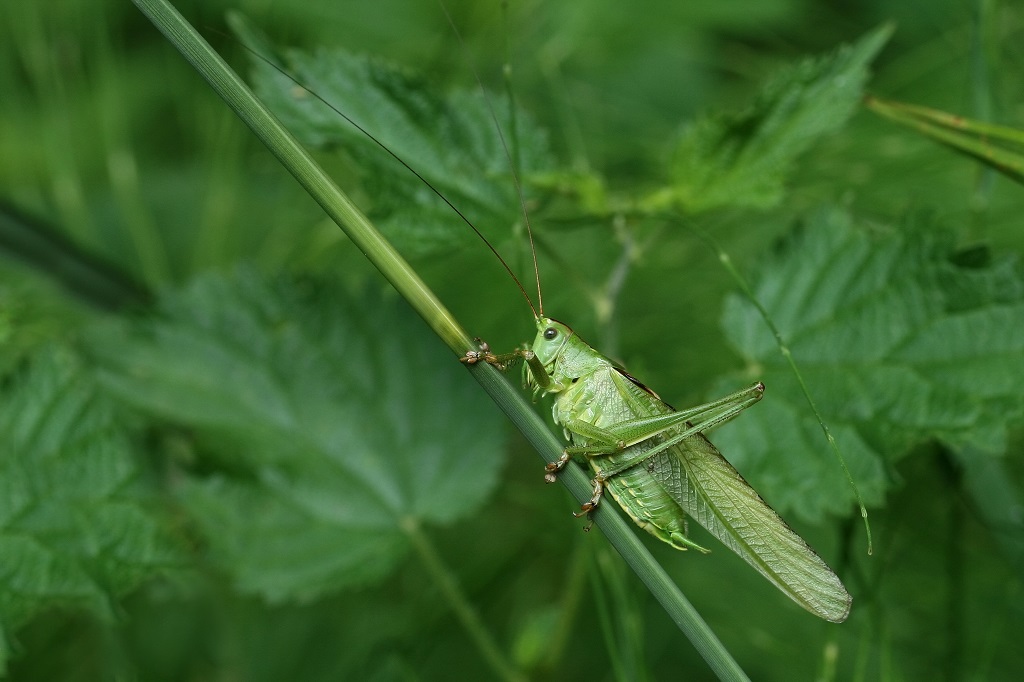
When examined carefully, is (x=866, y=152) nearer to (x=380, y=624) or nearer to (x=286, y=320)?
(x=286, y=320)

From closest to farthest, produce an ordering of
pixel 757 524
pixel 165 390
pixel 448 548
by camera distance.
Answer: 1. pixel 757 524
2. pixel 165 390
3. pixel 448 548

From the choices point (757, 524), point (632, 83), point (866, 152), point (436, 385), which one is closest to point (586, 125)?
point (632, 83)

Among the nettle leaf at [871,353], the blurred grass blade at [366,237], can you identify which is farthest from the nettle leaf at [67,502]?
the nettle leaf at [871,353]

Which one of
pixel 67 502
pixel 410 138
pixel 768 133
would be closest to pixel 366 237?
pixel 410 138

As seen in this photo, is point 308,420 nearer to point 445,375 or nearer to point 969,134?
point 445,375

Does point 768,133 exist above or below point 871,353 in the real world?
above

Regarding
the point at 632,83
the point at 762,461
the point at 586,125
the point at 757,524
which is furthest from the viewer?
the point at 632,83
